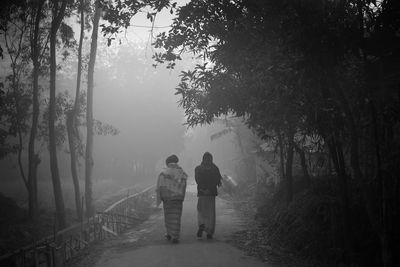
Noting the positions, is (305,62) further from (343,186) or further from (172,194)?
(172,194)

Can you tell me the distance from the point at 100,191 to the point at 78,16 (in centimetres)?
2164

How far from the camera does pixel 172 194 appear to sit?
1009 centimetres

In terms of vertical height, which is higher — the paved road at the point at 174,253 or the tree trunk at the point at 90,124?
the tree trunk at the point at 90,124

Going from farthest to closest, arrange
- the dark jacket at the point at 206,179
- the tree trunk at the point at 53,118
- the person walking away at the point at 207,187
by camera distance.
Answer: the tree trunk at the point at 53,118
the dark jacket at the point at 206,179
the person walking away at the point at 207,187

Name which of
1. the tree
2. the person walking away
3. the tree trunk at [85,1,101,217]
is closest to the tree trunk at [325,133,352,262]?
the tree

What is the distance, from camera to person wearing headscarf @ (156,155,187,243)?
32.6 feet

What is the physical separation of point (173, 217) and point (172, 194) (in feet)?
1.85

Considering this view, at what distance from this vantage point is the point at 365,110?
684cm

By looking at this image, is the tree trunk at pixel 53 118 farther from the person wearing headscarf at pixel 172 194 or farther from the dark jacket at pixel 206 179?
the dark jacket at pixel 206 179

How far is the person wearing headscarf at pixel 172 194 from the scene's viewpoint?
992 centimetres

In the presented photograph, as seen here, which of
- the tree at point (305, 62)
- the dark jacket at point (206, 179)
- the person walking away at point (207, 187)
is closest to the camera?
the tree at point (305, 62)

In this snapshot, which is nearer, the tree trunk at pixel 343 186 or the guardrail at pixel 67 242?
the tree trunk at pixel 343 186

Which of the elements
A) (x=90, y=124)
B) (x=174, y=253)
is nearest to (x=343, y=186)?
(x=174, y=253)

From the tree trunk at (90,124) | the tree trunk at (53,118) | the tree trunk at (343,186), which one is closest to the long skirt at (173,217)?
the tree trunk at (343,186)
